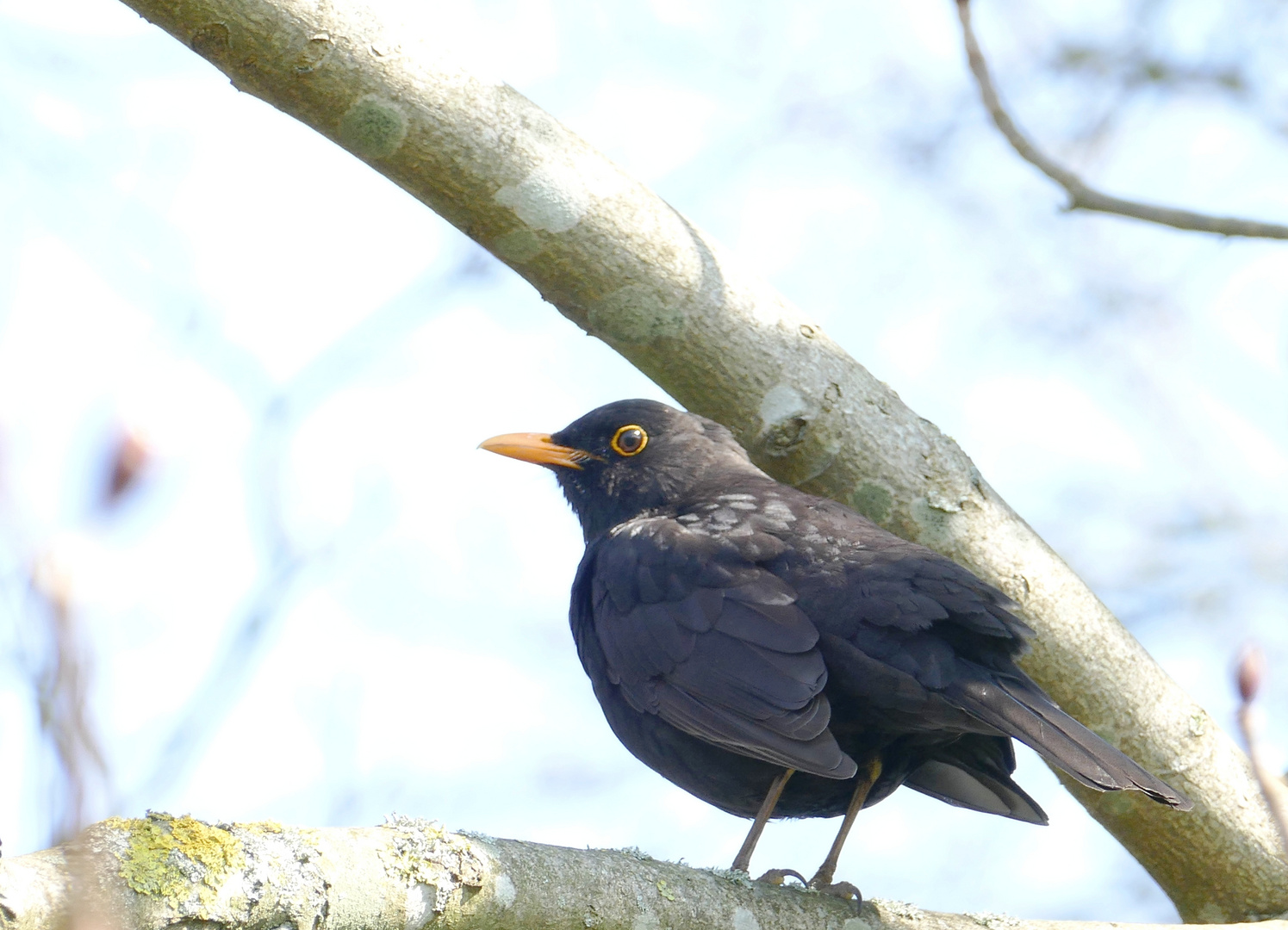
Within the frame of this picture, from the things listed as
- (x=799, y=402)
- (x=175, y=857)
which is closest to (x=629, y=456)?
(x=799, y=402)

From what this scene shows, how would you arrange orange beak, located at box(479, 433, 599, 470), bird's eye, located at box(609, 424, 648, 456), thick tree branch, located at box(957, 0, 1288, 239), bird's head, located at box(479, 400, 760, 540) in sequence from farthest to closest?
orange beak, located at box(479, 433, 599, 470)
bird's eye, located at box(609, 424, 648, 456)
bird's head, located at box(479, 400, 760, 540)
thick tree branch, located at box(957, 0, 1288, 239)

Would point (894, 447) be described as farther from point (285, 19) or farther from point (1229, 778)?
point (285, 19)

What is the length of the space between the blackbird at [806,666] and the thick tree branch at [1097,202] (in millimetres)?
1189

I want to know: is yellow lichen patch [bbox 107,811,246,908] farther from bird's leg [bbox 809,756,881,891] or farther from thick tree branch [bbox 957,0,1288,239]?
thick tree branch [bbox 957,0,1288,239]

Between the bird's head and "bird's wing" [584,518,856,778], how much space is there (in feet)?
1.50

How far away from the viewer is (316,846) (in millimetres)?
2422

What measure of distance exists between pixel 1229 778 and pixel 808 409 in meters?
1.88

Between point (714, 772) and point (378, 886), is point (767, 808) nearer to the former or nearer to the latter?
point (714, 772)

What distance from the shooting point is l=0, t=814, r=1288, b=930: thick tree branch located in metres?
2.12

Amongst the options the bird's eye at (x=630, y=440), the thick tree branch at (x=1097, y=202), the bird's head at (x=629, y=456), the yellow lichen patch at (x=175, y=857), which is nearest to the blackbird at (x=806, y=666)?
the bird's head at (x=629, y=456)

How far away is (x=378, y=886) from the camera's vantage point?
2512 millimetres

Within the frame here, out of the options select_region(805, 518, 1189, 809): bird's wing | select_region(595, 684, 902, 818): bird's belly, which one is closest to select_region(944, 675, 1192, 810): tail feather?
select_region(805, 518, 1189, 809): bird's wing

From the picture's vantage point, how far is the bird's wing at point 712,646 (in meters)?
3.59

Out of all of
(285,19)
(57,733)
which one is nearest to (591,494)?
(285,19)
